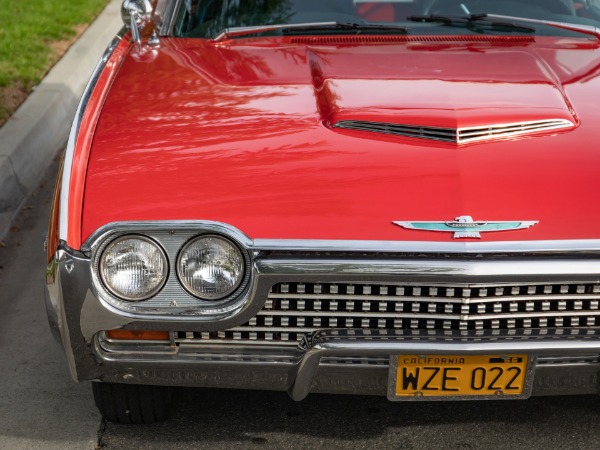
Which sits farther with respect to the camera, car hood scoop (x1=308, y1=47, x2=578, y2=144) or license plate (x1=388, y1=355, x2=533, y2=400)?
car hood scoop (x1=308, y1=47, x2=578, y2=144)

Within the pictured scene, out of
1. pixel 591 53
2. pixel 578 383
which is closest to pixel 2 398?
pixel 578 383

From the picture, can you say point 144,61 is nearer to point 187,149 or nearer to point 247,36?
point 247,36

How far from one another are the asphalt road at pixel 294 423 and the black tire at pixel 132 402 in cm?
7

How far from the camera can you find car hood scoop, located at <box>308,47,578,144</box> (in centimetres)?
335

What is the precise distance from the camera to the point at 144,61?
4.11 meters

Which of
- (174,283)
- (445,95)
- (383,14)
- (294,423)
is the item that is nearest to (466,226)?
(445,95)

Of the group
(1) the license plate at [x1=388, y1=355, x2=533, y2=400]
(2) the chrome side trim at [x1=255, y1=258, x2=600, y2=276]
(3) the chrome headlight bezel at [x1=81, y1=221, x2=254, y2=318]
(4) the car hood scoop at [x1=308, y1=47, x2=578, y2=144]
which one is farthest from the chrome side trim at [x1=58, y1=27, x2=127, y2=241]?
(1) the license plate at [x1=388, y1=355, x2=533, y2=400]

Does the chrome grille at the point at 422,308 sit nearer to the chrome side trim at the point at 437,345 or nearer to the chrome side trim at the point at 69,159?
the chrome side trim at the point at 437,345

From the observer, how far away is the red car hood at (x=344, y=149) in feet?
10.0

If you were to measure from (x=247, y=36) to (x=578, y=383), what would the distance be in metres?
1.97

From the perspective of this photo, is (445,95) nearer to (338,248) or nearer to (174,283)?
(338,248)

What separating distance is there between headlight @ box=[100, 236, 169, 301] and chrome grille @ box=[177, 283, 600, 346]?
286 millimetres

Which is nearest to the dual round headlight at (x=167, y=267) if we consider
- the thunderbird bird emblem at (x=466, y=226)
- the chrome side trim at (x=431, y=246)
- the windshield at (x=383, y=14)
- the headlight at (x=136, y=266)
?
the headlight at (x=136, y=266)

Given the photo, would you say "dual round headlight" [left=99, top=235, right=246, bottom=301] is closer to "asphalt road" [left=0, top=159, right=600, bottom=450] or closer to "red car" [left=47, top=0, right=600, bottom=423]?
"red car" [left=47, top=0, right=600, bottom=423]
